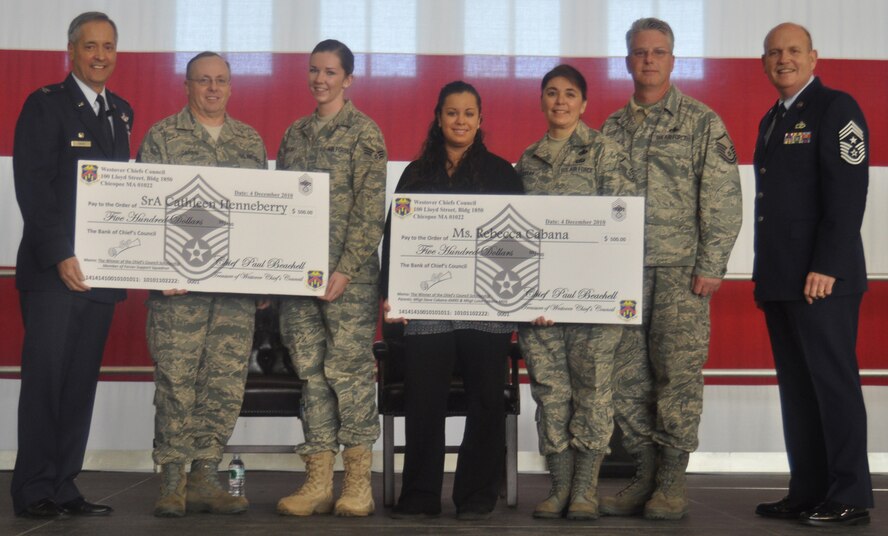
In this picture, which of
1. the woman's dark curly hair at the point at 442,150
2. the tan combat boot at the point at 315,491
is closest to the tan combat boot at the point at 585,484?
the tan combat boot at the point at 315,491

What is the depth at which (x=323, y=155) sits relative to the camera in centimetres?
356

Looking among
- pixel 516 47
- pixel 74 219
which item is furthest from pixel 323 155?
pixel 516 47

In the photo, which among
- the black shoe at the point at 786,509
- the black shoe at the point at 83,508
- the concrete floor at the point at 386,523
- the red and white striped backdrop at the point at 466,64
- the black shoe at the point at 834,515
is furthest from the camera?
the red and white striped backdrop at the point at 466,64

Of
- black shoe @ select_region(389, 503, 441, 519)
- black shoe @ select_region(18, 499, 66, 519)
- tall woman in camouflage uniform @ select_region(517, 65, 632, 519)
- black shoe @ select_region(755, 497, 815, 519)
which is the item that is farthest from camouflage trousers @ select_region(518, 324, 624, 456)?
black shoe @ select_region(18, 499, 66, 519)

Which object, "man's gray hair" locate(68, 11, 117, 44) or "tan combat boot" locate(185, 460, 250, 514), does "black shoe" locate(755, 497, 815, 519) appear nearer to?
"tan combat boot" locate(185, 460, 250, 514)

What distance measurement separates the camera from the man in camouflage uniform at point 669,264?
139 inches

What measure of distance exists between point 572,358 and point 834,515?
968 mm

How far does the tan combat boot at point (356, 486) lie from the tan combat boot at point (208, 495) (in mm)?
338

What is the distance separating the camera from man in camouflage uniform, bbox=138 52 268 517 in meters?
3.45

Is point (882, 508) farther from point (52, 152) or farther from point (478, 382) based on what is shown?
point (52, 152)

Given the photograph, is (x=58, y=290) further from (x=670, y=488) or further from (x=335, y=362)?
(x=670, y=488)

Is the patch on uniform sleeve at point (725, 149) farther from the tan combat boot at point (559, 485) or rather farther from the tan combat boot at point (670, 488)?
the tan combat boot at point (559, 485)

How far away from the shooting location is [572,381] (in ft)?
11.6

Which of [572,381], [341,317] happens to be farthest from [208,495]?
[572,381]
